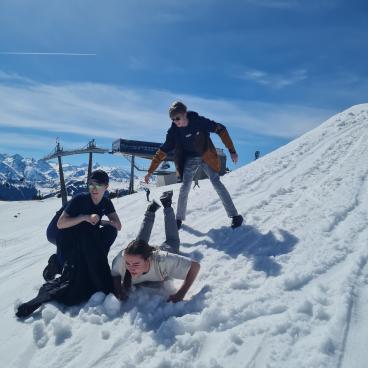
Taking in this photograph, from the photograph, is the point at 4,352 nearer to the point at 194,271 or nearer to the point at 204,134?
the point at 194,271

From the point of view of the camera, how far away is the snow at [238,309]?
3275 mm

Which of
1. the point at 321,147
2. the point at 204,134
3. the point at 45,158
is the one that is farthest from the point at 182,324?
the point at 45,158

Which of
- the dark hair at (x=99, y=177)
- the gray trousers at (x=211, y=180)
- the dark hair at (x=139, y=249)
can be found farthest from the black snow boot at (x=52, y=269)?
the gray trousers at (x=211, y=180)

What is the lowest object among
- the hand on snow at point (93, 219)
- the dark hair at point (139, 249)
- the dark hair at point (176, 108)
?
the dark hair at point (139, 249)

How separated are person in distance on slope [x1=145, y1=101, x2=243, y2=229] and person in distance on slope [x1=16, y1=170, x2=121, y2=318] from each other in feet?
7.06

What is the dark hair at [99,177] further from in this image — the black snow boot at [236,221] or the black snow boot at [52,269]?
the black snow boot at [236,221]

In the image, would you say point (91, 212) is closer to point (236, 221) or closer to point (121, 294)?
point (121, 294)

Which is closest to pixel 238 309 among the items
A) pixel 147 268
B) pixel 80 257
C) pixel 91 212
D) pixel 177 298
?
pixel 177 298

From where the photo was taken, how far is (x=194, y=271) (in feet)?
14.5

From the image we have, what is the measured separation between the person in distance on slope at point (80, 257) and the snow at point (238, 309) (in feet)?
0.50

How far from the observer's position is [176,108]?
6.31 metres

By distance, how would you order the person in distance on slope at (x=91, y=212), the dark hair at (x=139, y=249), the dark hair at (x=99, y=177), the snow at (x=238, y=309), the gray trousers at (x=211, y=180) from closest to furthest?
the snow at (x=238, y=309) < the dark hair at (x=139, y=249) < the person in distance on slope at (x=91, y=212) < the dark hair at (x=99, y=177) < the gray trousers at (x=211, y=180)

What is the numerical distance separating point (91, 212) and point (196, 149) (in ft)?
8.08

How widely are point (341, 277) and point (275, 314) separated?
1.00 m
